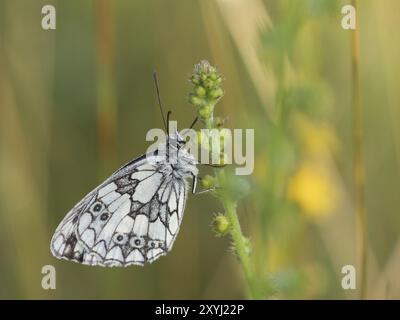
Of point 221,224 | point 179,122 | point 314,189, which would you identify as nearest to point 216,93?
point 221,224

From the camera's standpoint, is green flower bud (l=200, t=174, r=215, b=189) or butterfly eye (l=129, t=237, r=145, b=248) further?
butterfly eye (l=129, t=237, r=145, b=248)

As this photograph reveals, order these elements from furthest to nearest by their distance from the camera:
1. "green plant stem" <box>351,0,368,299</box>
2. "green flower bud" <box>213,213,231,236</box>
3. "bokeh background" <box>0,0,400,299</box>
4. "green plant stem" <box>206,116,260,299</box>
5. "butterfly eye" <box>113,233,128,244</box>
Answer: "bokeh background" <box>0,0,400,299</box> → "butterfly eye" <box>113,233,128,244</box> → "green plant stem" <box>351,0,368,299</box> → "green flower bud" <box>213,213,231,236</box> → "green plant stem" <box>206,116,260,299</box>

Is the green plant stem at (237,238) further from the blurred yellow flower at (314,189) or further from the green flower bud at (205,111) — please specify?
the blurred yellow flower at (314,189)

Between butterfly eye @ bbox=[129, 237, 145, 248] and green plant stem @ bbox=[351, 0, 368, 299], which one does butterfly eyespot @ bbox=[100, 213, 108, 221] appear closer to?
butterfly eye @ bbox=[129, 237, 145, 248]

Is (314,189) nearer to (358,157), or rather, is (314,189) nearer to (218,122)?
(358,157)

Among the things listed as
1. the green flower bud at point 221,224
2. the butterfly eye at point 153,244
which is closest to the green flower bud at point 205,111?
the green flower bud at point 221,224

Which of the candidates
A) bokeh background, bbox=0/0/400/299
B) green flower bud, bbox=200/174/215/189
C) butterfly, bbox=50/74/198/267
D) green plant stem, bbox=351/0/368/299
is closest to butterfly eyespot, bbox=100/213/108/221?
butterfly, bbox=50/74/198/267
